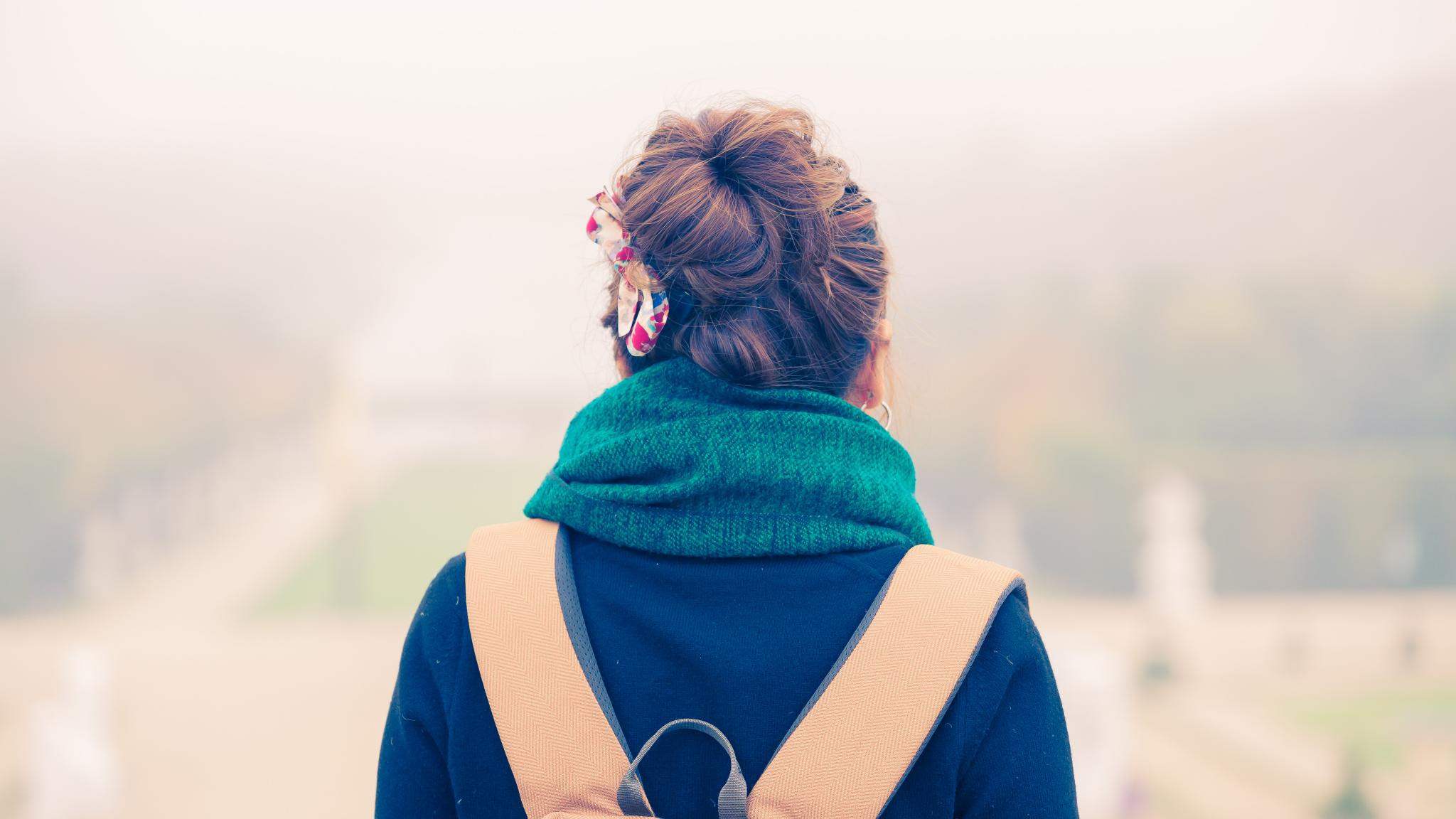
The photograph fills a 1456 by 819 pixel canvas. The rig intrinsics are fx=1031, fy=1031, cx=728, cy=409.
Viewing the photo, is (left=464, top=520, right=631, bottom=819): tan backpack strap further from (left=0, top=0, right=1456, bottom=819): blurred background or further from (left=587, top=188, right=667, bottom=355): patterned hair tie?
(left=0, top=0, right=1456, bottom=819): blurred background

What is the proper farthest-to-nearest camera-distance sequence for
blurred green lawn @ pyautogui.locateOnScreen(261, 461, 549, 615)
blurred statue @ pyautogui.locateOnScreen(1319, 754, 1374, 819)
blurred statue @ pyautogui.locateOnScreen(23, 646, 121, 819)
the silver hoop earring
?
1. blurred green lawn @ pyautogui.locateOnScreen(261, 461, 549, 615)
2. blurred statue @ pyautogui.locateOnScreen(1319, 754, 1374, 819)
3. blurred statue @ pyautogui.locateOnScreen(23, 646, 121, 819)
4. the silver hoop earring

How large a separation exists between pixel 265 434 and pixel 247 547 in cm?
41

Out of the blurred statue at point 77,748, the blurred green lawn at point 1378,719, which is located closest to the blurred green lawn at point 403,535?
the blurred statue at point 77,748

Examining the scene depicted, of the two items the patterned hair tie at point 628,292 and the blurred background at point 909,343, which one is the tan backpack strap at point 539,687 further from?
the blurred background at point 909,343

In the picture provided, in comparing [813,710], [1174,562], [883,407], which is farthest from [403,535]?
[813,710]

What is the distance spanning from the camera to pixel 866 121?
3.75 metres

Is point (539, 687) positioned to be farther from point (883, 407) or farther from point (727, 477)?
point (883, 407)

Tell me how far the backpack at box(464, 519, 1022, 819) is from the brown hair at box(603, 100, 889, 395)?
0.13m

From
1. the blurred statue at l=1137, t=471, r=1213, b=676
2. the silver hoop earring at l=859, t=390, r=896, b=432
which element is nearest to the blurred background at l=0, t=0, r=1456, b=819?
the blurred statue at l=1137, t=471, r=1213, b=676

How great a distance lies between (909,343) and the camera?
347 cm

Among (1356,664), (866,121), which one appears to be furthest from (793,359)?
(1356,664)

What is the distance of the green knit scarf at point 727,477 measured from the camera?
0.50 metres

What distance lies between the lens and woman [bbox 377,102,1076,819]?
0.50 meters

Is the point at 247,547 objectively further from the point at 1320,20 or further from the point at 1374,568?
the point at 1320,20
